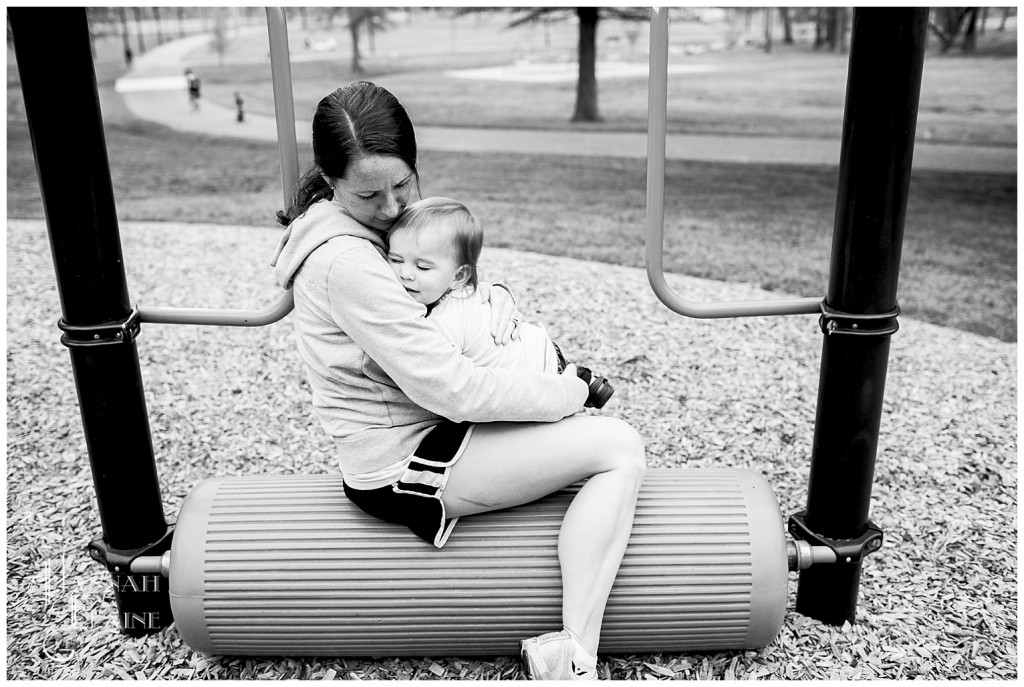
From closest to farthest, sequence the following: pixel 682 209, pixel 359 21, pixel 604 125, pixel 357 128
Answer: pixel 357 128, pixel 682 209, pixel 604 125, pixel 359 21

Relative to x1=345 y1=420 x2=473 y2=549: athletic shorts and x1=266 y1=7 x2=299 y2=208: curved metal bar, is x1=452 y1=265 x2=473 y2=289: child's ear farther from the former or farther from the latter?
x1=266 y1=7 x2=299 y2=208: curved metal bar

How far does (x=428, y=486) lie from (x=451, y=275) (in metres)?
0.48

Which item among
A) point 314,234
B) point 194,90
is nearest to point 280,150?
point 314,234

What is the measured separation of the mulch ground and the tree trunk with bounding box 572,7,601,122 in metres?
8.09

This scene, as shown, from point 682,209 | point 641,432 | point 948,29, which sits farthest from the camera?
point 948,29

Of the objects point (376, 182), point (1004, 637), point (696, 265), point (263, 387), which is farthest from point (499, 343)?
point (696, 265)

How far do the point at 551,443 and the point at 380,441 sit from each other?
1.26ft

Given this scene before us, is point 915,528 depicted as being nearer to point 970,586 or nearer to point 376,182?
point 970,586

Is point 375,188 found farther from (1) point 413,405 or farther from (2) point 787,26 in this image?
(2) point 787,26

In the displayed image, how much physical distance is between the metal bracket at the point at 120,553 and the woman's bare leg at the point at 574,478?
2.86ft

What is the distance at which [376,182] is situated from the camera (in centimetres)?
188

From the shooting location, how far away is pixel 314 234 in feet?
6.30

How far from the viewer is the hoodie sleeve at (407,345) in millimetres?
1857

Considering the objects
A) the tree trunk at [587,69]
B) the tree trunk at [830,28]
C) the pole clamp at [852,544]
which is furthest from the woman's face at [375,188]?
the tree trunk at [830,28]
